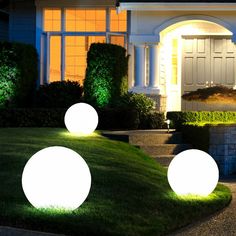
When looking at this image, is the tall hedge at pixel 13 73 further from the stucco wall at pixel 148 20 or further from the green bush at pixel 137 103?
the stucco wall at pixel 148 20

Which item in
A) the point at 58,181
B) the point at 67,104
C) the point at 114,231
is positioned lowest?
the point at 114,231

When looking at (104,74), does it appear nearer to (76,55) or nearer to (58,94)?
(58,94)

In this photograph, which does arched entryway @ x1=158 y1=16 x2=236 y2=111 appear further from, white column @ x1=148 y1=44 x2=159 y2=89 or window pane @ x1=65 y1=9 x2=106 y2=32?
window pane @ x1=65 y1=9 x2=106 y2=32

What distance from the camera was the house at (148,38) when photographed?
17719 millimetres

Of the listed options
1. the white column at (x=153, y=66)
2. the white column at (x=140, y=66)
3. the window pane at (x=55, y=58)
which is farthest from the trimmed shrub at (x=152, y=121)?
the window pane at (x=55, y=58)

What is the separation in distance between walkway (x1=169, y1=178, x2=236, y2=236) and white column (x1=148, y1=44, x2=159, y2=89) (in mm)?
9516

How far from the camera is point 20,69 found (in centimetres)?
1762

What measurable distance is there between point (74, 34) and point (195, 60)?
395 centimetres

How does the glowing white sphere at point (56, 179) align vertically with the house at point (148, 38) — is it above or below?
below

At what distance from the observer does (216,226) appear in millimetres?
7430

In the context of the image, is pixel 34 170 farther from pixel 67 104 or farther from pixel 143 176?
pixel 67 104

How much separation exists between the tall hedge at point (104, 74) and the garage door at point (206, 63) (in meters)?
2.79

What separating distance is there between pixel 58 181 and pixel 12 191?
1.40 metres

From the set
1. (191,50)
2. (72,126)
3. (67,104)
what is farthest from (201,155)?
(191,50)
